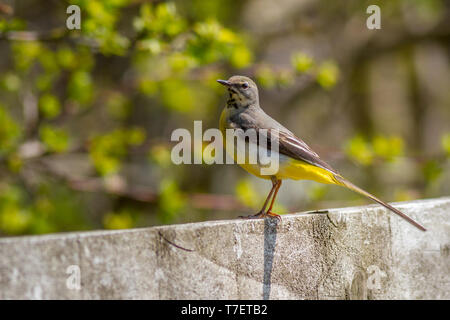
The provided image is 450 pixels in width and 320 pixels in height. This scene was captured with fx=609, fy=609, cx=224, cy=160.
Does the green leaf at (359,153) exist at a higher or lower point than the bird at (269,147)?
higher

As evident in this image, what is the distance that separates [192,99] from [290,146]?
6.23 meters

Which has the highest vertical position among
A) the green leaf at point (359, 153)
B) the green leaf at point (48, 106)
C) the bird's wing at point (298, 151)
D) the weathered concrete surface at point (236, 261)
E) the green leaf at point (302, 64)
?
the green leaf at point (302, 64)

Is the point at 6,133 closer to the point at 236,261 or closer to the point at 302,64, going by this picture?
the point at 302,64

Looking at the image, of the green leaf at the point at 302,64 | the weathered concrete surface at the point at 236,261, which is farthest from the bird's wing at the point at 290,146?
the green leaf at the point at 302,64

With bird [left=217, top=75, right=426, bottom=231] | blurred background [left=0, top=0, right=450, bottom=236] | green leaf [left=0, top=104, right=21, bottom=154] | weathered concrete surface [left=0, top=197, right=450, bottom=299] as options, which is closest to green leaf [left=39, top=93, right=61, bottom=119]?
blurred background [left=0, top=0, right=450, bottom=236]

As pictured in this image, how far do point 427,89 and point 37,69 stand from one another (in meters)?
8.70

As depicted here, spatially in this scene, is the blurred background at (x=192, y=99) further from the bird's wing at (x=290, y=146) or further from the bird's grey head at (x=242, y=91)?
the bird's wing at (x=290, y=146)

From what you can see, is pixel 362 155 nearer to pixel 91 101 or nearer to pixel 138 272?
pixel 91 101

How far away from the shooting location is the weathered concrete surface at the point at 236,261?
3291mm

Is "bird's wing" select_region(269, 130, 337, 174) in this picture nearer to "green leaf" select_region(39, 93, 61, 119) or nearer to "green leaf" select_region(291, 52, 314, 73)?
"green leaf" select_region(291, 52, 314, 73)

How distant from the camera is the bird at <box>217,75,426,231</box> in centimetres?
432

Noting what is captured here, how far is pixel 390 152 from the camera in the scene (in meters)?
6.64

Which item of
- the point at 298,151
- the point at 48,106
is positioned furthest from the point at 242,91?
the point at 48,106
